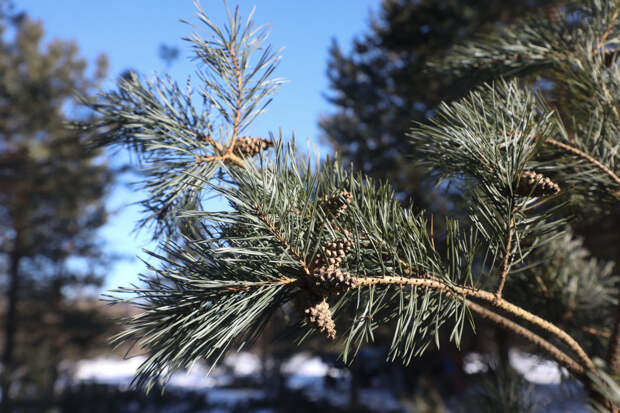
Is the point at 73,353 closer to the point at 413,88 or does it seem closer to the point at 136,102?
the point at 413,88

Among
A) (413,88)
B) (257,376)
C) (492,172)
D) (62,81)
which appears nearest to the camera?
(492,172)

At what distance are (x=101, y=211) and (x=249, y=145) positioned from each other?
9.62 metres

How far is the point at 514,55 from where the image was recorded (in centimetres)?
119

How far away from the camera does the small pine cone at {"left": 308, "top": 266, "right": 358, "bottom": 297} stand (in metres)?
0.58

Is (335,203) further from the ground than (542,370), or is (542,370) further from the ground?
(335,203)

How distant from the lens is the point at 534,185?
672mm

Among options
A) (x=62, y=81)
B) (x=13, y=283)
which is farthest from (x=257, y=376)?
→ (x=62, y=81)

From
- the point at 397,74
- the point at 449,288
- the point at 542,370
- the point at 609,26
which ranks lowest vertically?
the point at 542,370

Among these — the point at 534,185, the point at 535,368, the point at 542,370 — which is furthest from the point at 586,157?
the point at 542,370

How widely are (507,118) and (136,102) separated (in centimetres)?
78

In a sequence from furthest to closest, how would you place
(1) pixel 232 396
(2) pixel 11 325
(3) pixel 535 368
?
(1) pixel 232 396, (2) pixel 11 325, (3) pixel 535 368

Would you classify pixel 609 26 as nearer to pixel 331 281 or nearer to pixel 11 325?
pixel 331 281

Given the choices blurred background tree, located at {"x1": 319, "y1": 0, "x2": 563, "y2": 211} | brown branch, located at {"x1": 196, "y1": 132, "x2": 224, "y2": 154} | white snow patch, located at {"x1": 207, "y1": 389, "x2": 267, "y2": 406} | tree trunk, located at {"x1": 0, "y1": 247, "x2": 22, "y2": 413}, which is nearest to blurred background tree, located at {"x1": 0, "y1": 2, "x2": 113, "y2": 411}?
tree trunk, located at {"x1": 0, "y1": 247, "x2": 22, "y2": 413}

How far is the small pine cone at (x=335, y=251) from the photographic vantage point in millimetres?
629
